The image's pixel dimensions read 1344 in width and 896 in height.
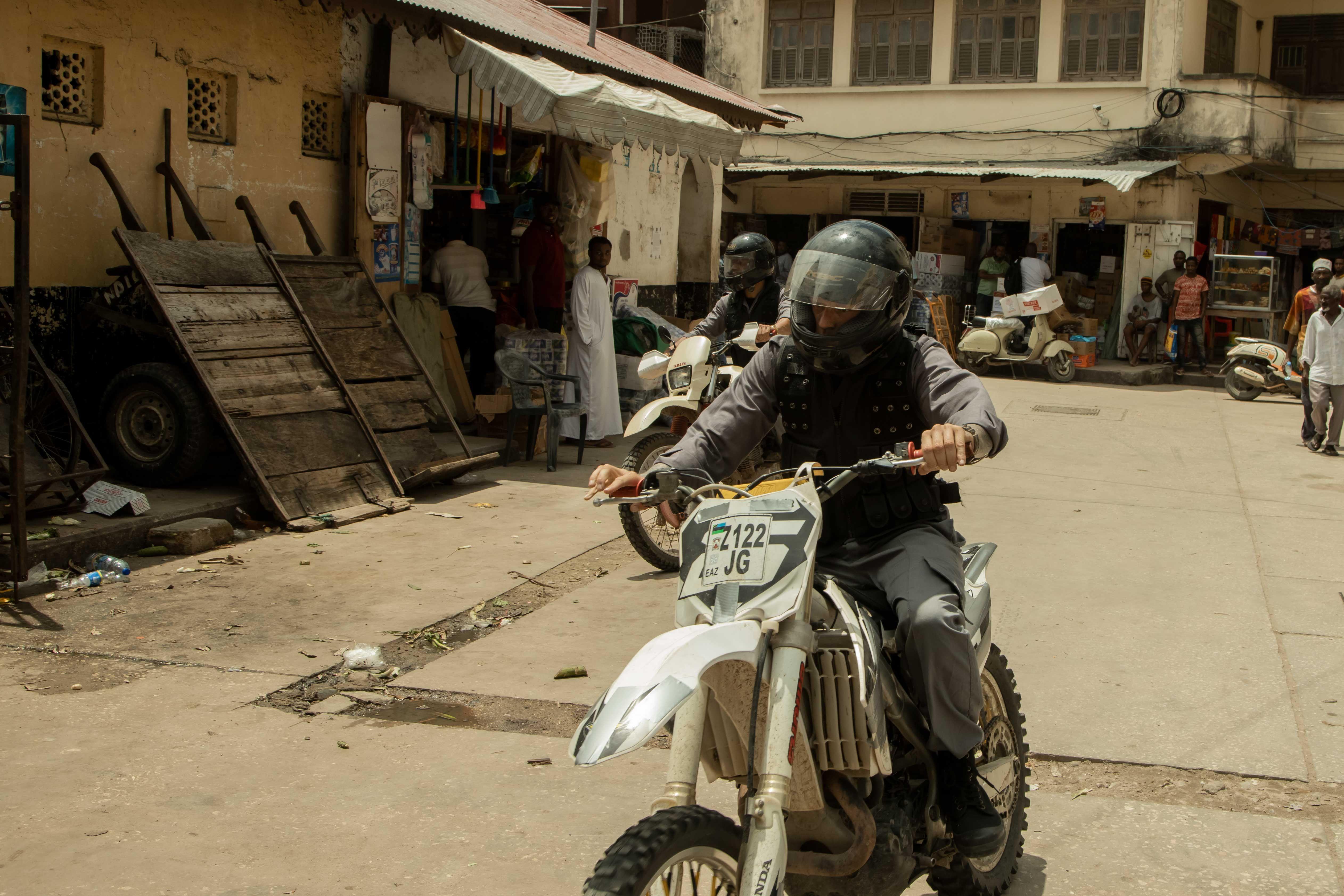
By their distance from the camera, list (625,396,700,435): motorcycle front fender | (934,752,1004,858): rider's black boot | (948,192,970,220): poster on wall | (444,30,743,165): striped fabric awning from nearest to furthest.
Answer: (934,752,1004,858): rider's black boot
(625,396,700,435): motorcycle front fender
(444,30,743,165): striped fabric awning
(948,192,970,220): poster on wall

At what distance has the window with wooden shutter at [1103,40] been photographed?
70.1 ft

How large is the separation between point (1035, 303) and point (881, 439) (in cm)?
1646

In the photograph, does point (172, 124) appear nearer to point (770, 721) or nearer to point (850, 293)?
point (850, 293)

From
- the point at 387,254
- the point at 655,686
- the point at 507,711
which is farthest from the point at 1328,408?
the point at 655,686

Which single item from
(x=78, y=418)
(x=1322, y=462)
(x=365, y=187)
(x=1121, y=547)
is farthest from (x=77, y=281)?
(x=1322, y=462)

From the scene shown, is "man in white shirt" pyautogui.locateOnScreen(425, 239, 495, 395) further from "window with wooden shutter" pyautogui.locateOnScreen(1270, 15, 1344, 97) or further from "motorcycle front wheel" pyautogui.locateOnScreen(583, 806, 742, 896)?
"window with wooden shutter" pyautogui.locateOnScreen(1270, 15, 1344, 97)

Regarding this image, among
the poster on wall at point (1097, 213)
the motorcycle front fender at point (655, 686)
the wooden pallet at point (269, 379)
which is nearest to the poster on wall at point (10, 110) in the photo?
the wooden pallet at point (269, 379)

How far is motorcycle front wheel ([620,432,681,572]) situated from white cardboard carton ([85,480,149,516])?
2608 millimetres

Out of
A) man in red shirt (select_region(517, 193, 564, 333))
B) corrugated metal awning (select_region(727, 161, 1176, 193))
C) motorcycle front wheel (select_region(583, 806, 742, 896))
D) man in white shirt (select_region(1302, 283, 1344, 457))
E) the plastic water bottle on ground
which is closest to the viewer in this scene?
motorcycle front wheel (select_region(583, 806, 742, 896))

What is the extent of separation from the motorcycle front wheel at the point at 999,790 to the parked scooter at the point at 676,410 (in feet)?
11.1

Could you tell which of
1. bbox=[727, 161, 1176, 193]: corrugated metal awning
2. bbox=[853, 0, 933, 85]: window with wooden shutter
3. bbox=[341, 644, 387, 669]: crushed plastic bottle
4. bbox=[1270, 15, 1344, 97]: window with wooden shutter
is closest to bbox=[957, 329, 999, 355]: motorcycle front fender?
bbox=[341, 644, 387, 669]: crushed plastic bottle

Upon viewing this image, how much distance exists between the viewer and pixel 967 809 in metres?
2.95

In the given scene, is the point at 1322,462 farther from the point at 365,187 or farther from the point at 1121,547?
the point at 365,187

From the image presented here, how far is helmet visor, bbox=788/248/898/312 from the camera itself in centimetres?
297
